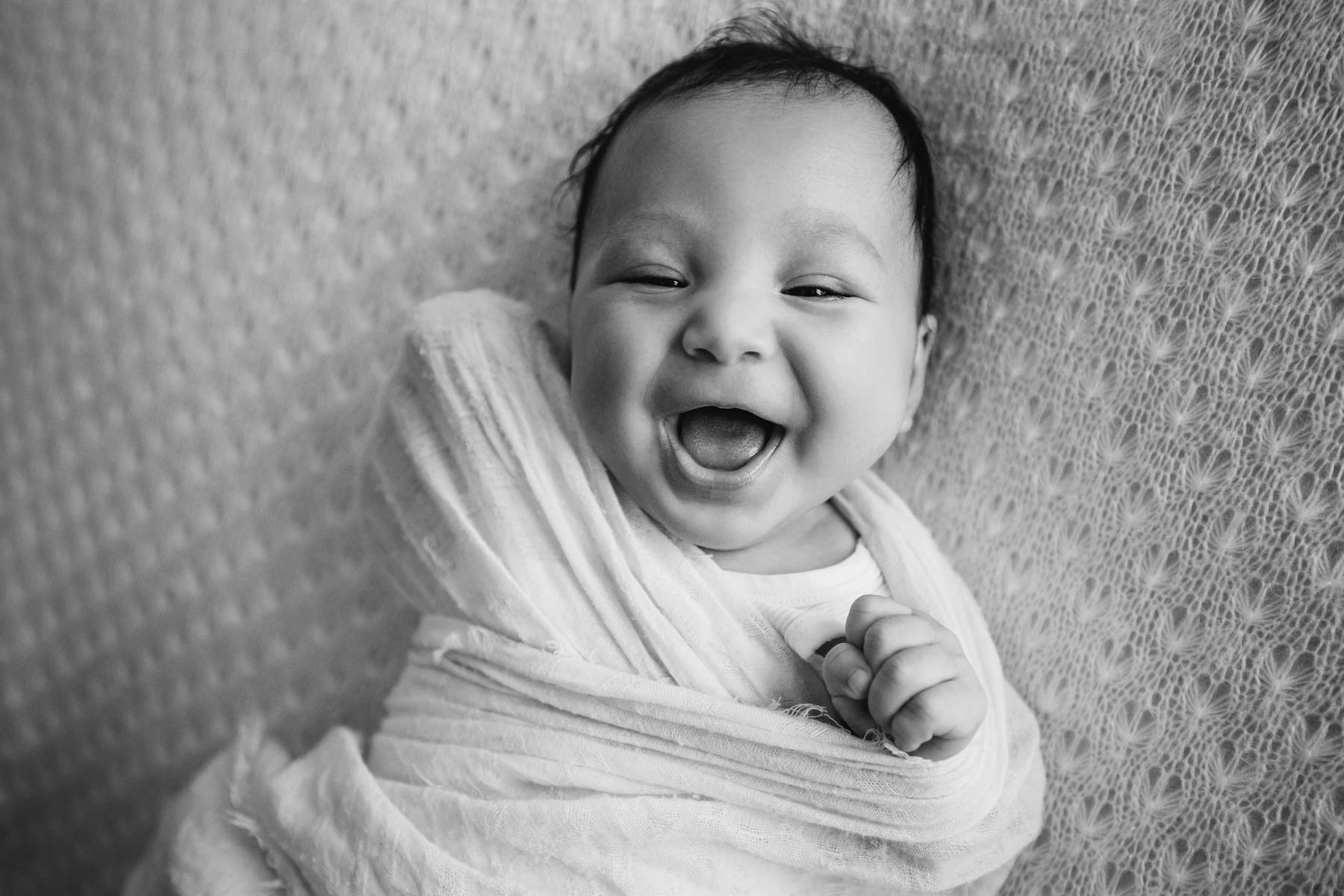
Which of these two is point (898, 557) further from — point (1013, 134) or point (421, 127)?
point (421, 127)

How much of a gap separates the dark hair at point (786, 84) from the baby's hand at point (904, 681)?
339mm

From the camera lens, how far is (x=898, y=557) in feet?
2.90

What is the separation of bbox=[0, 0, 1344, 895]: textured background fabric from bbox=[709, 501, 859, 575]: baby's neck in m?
0.10

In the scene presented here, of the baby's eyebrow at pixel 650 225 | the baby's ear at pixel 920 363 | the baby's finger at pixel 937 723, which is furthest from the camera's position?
the baby's ear at pixel 920 363

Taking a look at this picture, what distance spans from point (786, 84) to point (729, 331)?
0.24 m

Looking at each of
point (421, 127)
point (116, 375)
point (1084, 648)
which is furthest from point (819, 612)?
point (116, 375)

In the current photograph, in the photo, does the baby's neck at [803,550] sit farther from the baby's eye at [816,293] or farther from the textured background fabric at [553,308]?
the baby's eye at [816,293]

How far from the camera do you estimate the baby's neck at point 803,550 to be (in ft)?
2.88

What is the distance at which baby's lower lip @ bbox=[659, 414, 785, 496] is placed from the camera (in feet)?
2.57

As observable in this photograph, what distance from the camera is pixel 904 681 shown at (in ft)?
2.26

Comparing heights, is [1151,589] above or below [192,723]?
above

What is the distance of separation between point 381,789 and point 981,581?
571mm

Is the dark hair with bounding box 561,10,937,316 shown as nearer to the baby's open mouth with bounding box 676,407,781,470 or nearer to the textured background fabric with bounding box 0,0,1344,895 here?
the textured background fabric with bounding box 0,0,1344,895

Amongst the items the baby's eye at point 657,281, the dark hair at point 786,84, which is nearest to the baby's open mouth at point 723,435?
the baby's eye at point 657,281
